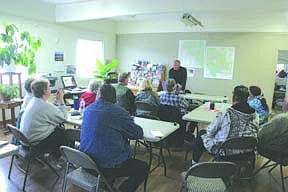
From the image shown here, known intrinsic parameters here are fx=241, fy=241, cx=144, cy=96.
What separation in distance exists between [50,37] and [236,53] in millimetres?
4900

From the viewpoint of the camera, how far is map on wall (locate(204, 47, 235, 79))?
680 cm

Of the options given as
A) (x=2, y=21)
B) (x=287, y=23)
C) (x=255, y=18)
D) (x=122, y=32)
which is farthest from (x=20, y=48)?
(x=287, y=23)

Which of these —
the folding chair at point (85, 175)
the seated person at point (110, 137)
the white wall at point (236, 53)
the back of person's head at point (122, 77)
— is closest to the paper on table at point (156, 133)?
the seated person at point (110, 137)

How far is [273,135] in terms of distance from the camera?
2.70 metres

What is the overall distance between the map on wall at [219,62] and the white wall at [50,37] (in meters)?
3.51

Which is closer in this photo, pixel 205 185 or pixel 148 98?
pixel 205 185

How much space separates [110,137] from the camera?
6.29ft

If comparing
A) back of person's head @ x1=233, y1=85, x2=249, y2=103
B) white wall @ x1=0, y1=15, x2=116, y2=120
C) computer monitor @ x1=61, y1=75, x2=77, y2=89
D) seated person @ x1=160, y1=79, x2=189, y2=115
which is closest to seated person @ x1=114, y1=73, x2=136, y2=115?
seated person @ x1=160, y1=79, x2=189, y2=115

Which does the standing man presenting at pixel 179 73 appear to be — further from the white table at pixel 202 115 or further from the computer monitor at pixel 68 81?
the computer monitor at pixel 68 81

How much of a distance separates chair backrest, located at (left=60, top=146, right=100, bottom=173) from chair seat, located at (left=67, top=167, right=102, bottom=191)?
121 millimetres

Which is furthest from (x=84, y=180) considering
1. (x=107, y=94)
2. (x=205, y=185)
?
(x=205, y=185)

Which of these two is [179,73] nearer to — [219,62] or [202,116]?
[219,62]

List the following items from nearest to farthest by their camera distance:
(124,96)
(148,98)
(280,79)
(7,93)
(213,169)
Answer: (213,169) < (148,98) < (124,96) < (7,93) < (280,79)

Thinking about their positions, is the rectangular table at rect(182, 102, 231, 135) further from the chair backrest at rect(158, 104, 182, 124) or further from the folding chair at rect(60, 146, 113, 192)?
the folding chair at rect(60, 146, 113, 192)
